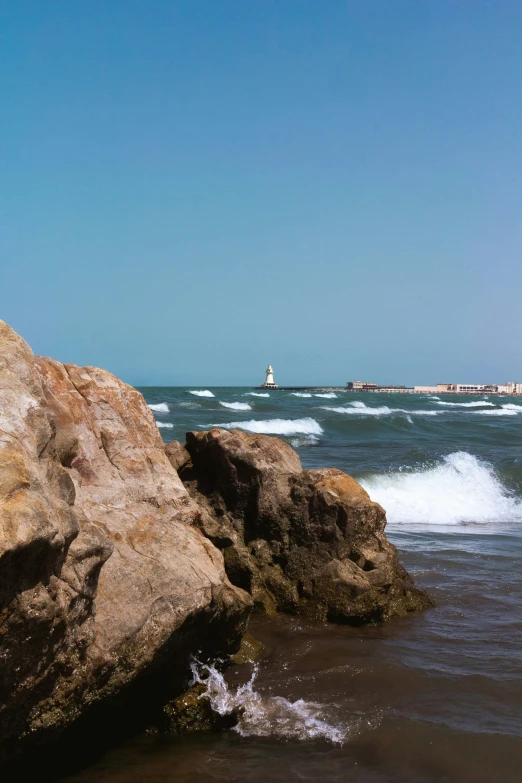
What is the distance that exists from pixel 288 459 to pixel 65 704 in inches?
172

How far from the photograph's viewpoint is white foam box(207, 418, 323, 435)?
1193 inches

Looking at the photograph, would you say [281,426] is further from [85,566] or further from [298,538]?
[85,566]

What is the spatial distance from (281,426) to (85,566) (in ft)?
94.6

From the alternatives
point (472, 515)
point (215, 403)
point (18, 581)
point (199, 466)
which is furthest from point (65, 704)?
point (215, 403)

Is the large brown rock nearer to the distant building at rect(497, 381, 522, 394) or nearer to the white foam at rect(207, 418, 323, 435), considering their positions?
the white foam at rect(207, 418, 323, 435)

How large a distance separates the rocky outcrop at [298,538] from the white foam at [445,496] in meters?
6.12

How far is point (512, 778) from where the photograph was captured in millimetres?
4266

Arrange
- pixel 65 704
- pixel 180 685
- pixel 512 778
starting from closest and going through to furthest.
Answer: pixel 65 704
pixel 512 778
pixel 180 685

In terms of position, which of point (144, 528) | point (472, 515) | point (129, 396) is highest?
point (129, 396)

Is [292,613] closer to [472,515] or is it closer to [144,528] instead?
[144,528]

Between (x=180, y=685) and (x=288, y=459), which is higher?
(x=288, y=459)

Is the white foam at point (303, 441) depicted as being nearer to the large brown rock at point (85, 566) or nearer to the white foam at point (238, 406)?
the white foam at point (238, 406)

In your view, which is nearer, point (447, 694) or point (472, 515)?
point (447, 694)

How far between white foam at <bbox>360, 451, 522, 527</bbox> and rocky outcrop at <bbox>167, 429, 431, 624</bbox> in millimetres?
6119
